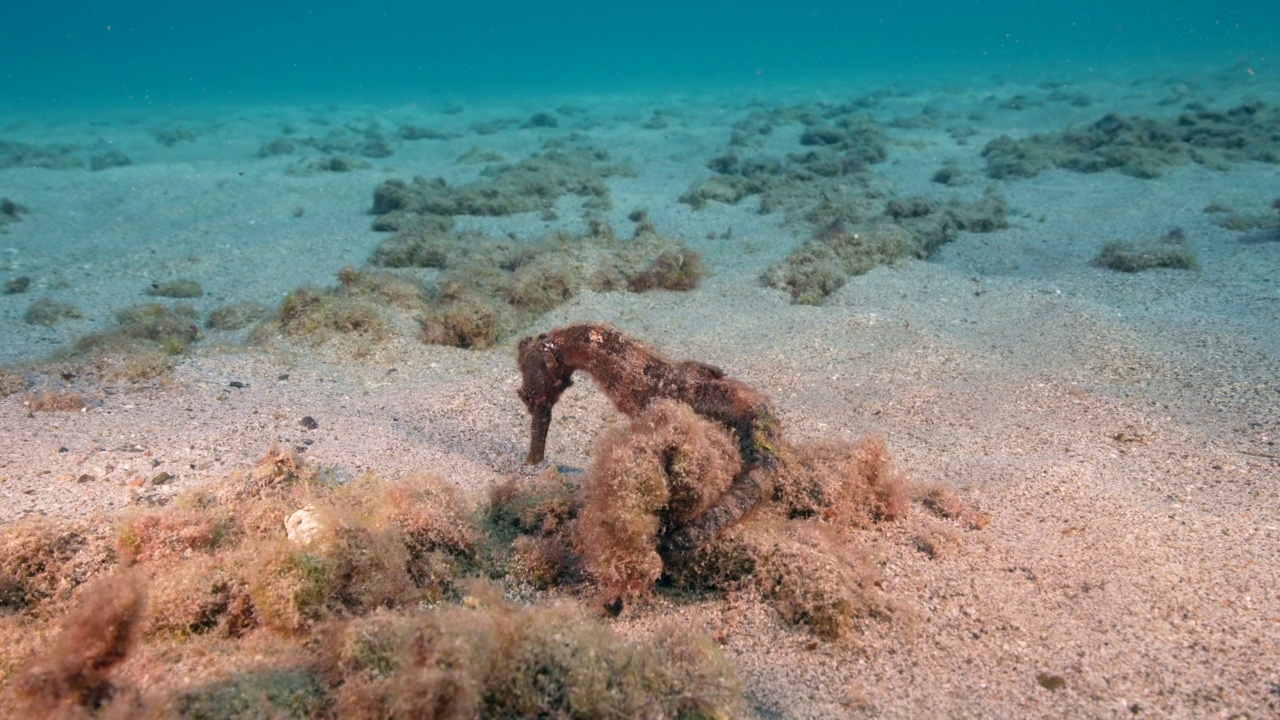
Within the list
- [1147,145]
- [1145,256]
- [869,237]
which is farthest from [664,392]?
[1147,145]

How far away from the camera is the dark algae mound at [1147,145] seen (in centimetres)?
1659

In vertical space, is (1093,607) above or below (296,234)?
below

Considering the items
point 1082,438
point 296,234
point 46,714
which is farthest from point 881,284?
point 296,234

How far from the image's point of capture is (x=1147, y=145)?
1762 centimetres

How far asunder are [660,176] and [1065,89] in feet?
82.6

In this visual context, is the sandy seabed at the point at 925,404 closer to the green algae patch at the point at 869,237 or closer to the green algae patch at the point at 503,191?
the green algae patch at the point at 869,237

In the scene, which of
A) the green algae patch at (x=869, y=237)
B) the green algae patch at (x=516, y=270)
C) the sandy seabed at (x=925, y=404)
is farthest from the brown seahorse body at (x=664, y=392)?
the green algae patch at (x=869, y=237)

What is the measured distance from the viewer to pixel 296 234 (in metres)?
13.7

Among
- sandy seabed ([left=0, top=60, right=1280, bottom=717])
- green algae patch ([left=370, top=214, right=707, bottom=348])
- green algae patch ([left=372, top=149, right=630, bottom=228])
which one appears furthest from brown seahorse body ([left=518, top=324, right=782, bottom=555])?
green algae patch ([left=372, top=149, right=630, bottom=228])

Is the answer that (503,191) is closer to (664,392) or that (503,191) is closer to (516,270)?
(516,270)

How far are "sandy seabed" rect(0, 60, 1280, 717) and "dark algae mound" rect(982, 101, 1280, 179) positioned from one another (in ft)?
2.55

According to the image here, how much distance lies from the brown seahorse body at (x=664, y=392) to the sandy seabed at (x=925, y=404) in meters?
0.54

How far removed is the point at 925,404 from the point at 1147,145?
16054 millimetres

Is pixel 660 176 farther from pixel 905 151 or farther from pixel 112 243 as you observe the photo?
pixel 112 243
